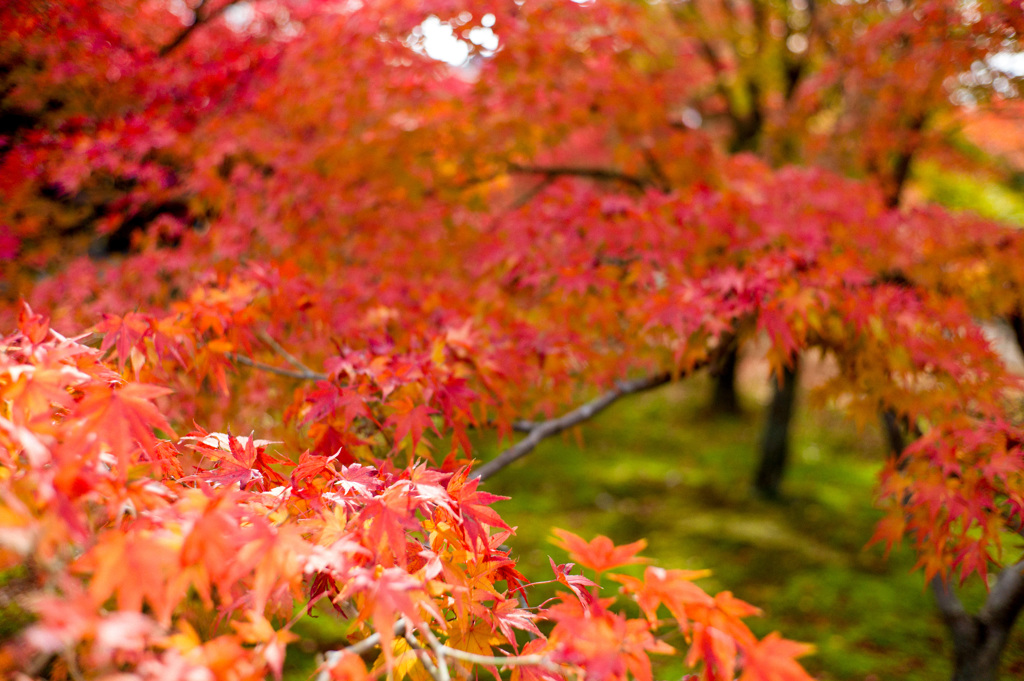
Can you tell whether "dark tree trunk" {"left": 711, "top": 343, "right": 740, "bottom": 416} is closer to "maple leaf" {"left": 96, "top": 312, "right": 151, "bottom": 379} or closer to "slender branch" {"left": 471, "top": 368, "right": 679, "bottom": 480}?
"slender branch" {"left": 471, "top": 368, "right": 679, "bottom": 480}

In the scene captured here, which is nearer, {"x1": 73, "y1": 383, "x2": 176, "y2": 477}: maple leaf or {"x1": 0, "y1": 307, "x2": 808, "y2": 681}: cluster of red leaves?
{"x1": 0, "y1": 307, "x2": 808, "y2": 681}: cluster of red leaves

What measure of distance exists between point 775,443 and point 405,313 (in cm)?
556

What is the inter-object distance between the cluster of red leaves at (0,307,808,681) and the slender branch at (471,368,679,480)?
0.98 metres

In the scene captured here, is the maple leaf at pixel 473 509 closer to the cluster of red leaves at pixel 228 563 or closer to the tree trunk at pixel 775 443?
the cluster of red leaves at pixel 228 563

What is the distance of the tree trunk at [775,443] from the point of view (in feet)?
22.9

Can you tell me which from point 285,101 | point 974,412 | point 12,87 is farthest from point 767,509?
point 12,87

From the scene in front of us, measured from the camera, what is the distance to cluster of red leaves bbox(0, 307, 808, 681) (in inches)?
36.2

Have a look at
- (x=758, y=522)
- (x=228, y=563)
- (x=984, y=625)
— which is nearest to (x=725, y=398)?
(x=758, y=522)

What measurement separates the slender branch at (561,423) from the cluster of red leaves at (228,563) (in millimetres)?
984

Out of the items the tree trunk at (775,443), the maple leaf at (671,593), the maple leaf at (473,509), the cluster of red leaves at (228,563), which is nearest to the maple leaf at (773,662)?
the cluster of red leaves at (228,563)

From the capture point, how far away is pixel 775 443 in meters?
7.01

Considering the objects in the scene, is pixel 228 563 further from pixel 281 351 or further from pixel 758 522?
pixel 758 522

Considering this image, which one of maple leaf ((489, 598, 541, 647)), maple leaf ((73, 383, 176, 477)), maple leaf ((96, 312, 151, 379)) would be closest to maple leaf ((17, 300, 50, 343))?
maple leaf ((73, 383, 176, 477))

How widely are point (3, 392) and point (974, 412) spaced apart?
3305 mm
